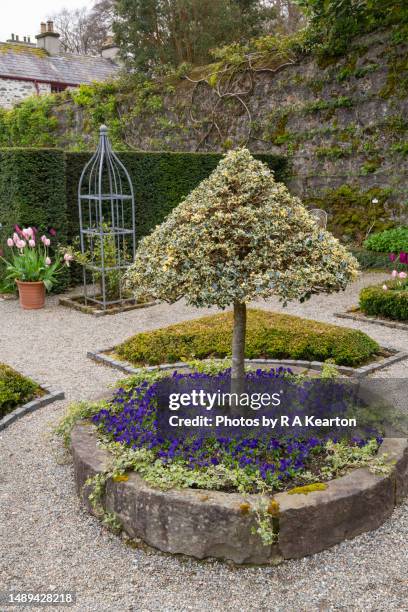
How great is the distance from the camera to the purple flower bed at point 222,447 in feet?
10.0

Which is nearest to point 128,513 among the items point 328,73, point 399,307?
point 399,307

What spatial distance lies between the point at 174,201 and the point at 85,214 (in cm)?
177

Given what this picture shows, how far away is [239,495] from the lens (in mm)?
2785

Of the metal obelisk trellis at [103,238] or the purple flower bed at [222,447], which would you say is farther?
the metal obelisk trellis at [103,238]

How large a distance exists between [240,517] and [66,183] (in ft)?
24.2

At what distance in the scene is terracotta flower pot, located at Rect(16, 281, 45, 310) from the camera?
8227 mm

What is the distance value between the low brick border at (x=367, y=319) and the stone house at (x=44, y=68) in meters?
14.8

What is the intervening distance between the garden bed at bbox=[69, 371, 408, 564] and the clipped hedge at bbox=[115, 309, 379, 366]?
2.03 meters

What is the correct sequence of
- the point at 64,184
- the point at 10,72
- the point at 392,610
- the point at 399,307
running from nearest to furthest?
the point at 392,610 < the point at 399,307 < the point at 64,184 < the point at 10,72

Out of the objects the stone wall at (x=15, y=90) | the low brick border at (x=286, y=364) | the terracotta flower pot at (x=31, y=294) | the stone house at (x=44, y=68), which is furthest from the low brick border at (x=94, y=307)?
the stone wall at (x=15, y=90)

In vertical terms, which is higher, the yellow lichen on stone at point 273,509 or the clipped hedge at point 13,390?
the yellow lichen on stone at point 273,509

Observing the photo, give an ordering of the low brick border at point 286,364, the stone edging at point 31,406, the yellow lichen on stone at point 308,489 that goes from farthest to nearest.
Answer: the low brick border at point 286,364 < the stone edging at point 31,406 < the yellow lichen on stone at point 308,489

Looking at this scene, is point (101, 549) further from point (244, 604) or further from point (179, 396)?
point (179, 396)
